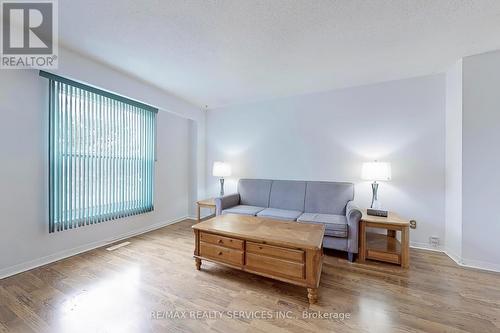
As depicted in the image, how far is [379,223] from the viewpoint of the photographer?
224 cm

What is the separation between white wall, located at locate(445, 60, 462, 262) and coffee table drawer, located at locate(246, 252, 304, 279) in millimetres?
2052

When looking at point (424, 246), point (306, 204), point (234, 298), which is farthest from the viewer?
point (306, 204)

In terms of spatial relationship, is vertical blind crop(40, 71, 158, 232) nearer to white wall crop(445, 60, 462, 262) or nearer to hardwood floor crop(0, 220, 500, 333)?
hardwood floor crop(0, 220, 500, 333)

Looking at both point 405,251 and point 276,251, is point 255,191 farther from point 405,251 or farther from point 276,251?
point 405,251

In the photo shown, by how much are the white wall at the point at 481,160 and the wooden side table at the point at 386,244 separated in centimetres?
69

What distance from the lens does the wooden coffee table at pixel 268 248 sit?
1.64m

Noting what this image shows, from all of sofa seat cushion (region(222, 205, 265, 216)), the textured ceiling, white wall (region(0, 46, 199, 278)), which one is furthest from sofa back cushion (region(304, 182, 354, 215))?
white wall (region(0, 46, 199, 278))

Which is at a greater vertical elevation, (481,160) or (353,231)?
(481,160)

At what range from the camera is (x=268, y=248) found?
1.80 m

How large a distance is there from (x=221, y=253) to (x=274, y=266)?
0.56 metres

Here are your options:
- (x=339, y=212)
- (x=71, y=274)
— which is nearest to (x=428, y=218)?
(x=339, y=212)

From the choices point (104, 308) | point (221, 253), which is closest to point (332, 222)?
point (221, 253)

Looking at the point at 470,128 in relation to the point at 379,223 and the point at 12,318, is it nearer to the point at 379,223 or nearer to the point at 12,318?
the point at 379,223

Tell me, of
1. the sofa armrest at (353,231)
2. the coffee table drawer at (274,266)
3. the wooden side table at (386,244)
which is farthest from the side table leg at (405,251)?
the coffee table drawer at (274,266)
